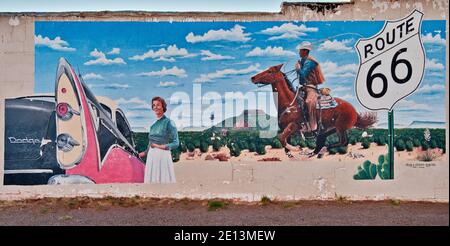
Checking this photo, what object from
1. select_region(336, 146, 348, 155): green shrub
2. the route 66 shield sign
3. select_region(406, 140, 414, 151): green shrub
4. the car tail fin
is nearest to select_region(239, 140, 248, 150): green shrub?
select_region(336, 146, 348, 155): green shrub

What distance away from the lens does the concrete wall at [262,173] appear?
9.59m

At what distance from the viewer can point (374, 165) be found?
31.5ft

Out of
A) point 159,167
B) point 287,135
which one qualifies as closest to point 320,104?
point 287,135

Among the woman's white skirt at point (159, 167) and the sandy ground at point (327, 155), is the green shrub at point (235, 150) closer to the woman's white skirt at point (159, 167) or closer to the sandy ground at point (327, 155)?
the sandy ground at point (327, 155)

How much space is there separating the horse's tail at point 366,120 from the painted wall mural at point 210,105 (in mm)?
18

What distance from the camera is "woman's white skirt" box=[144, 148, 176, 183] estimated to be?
9.63 metres

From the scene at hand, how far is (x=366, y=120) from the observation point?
31.5 ft

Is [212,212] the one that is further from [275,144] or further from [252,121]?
[252,121]

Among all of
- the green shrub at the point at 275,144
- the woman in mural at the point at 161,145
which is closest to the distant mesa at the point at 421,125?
the green shrub at the point at 275,144

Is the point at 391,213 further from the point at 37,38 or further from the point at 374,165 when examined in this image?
the point at 37,38

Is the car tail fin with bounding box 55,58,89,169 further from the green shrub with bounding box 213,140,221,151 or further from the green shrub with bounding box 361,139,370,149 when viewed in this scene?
the green shrub with bounding box 361,139,370,149

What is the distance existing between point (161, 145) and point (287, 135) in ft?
7.64

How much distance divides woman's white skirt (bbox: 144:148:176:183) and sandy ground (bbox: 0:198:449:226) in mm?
395
